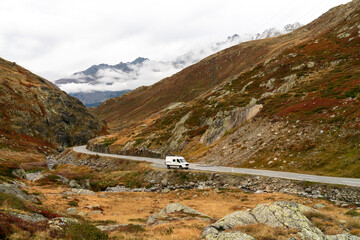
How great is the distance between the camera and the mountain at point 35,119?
80.2 metres

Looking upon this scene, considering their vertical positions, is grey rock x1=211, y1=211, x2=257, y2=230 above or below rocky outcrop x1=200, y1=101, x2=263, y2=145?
below

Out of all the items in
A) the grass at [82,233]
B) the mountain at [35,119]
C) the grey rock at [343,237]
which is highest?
the mountain at [35,119]

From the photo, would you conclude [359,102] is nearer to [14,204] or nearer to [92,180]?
[14,204]

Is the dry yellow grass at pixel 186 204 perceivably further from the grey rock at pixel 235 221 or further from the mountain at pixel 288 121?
the mountain at pixel 288 121

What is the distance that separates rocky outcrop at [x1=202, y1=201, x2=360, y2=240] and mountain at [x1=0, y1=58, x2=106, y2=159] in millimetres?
72082

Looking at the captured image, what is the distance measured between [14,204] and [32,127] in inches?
3769

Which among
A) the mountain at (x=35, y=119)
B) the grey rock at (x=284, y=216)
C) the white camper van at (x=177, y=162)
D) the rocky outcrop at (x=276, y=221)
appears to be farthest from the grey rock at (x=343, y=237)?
the mountain at (x=35, y=119)

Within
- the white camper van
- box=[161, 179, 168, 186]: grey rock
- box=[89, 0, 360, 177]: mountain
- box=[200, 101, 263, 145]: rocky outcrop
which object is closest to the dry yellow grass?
box=[161, 179, 168, 186]: grey rock

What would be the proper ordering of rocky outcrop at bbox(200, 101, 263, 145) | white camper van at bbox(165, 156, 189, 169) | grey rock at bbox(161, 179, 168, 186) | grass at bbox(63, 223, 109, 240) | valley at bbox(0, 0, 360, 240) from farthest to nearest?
rocky outcrop at bbox(200, 101, 263, 145), white camper van at bbox(165, 156, 189, 169), grey rock at bbox(161, 179, 168, 186), valley at bbox(0, 0, 360, 240), grass at bbox(63, 223, 109, 240)

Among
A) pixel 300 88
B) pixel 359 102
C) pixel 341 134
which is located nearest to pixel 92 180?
pixel 341 134

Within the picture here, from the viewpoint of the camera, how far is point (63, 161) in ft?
248

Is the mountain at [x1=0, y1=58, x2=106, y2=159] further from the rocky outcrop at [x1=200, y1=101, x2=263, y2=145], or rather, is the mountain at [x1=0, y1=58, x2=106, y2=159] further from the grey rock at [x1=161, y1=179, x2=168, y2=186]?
the rocky outcrop at [x1=200, y1=101, x2=263, y2=145]

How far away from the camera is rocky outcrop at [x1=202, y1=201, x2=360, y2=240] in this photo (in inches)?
452

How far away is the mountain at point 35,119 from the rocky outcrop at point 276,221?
72082mm
